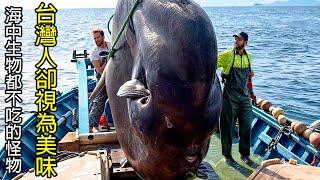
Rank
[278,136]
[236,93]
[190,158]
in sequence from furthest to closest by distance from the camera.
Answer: [278,136]
[236,93]
[190,158]

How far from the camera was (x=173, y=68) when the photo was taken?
176 cm

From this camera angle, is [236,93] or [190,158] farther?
[236,93]

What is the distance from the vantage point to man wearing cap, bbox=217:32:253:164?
7289 millimetres

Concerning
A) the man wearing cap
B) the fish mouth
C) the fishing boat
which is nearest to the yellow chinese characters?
the fishing boat

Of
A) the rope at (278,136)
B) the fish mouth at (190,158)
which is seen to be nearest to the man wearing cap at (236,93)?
the rope at (278,136)

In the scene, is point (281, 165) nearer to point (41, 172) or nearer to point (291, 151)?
point (41, 172)

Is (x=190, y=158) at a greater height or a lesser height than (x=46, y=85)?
lesser

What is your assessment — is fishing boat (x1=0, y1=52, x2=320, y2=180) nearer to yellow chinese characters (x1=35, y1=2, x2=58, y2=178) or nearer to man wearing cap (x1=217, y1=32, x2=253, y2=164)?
man wearing cap (x1=217, y1=32, x2=253, y2=164)

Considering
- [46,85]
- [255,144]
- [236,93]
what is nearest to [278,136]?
[255,144]

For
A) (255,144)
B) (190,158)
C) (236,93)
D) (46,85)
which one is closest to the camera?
(190,158)

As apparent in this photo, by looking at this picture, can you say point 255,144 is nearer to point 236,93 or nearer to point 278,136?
point 278,136

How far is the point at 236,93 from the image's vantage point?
24.5 ft

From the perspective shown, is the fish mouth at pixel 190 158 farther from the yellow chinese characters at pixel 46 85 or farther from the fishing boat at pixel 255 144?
the fishing boat at pixel 255 144

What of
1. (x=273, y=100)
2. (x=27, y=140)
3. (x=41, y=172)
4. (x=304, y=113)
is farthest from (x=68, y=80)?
(x=41, y=172)
